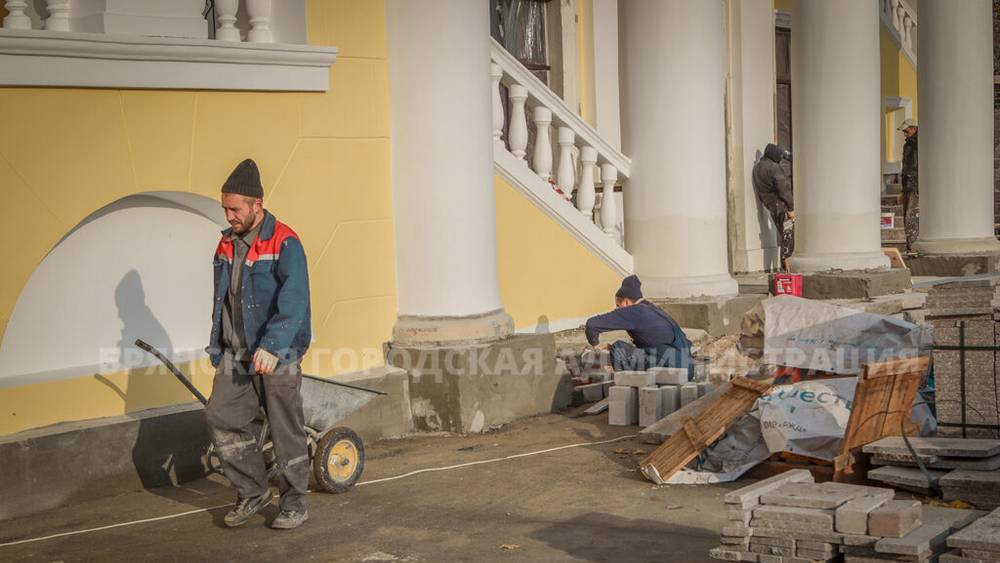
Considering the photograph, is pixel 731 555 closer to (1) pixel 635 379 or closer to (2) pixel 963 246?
(1) pixel 635 379

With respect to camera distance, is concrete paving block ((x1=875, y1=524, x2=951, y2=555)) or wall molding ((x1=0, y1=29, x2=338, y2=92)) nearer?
concrete paving block ((x1=875, y1=524, x2=951, y2=555))

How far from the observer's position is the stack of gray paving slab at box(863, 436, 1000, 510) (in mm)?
6566

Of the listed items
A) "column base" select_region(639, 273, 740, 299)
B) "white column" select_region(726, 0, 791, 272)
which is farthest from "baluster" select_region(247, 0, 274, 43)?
"white column" select_region(726, 0, 791, 272)

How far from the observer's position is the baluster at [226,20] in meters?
8.47

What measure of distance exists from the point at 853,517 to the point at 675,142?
6.70 metres

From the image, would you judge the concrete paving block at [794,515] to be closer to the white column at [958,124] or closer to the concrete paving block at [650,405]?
the concrete paving block at [650,405]

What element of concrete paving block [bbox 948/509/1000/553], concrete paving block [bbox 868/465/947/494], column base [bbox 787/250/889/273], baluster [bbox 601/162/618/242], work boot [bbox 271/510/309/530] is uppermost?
baluster [bbox 601/162/618/242]

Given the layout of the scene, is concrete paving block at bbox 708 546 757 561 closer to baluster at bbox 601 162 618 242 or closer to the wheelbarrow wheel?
the wheelbarrow wheel

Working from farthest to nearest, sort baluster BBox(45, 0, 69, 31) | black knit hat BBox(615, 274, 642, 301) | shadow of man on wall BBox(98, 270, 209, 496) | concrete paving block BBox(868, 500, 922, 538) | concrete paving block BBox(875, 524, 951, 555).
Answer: black knit hat BBox(615, 274, 642, 301) < shadow of man on wall BBox(98, 270, 209, 496) < baluster BBox(45, 0, 69, 31) < concrete paving block BBox(868, 500, 922, 538) < concrete paving block BBox(875, 524, 951, 555)

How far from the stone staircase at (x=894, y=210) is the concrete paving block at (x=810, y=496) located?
13.7m

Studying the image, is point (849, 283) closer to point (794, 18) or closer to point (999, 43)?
point (794, 18)

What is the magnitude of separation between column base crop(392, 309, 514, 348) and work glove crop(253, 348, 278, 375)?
2.70m

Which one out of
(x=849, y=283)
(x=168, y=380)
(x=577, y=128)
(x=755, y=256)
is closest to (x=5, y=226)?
(x=168, y=380)

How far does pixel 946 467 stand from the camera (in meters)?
6.89
